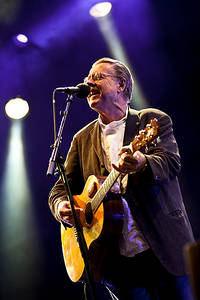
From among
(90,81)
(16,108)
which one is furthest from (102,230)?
(16,108)

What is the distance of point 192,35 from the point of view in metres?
4.55

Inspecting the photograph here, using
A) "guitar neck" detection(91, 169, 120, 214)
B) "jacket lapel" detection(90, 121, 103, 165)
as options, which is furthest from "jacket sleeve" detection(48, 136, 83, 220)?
"guitar neck" detection(91, 169, 120, 214)

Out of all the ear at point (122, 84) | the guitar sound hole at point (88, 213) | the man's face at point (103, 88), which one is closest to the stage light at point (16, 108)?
the man's face at point (103, 88)

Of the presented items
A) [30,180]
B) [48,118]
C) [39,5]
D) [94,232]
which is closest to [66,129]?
[48,118]

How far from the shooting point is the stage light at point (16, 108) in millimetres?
5098

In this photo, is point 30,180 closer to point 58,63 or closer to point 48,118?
point 48,118

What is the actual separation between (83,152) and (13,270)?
107 inches

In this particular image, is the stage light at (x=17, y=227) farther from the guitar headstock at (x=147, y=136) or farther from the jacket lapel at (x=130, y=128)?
the guitar headstock at (x=147, y=136)

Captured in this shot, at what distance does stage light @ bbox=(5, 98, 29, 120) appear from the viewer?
16.7ft

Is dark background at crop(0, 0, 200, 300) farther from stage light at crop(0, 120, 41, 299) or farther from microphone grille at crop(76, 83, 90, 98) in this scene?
microphone grille at crop(76, 83, 90, 98)

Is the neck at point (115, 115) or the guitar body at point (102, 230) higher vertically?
the neck at point (115, 115)

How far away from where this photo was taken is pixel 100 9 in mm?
4660

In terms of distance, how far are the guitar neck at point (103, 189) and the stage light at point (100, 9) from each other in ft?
10.2

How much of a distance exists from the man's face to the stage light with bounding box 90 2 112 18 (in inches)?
74.1
